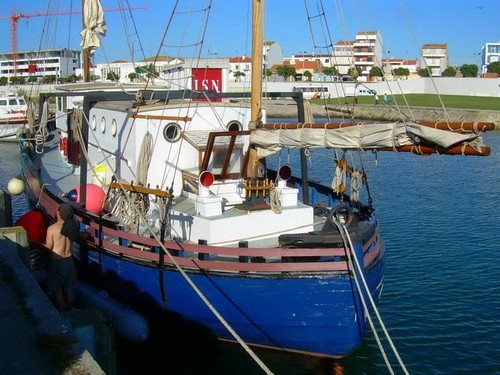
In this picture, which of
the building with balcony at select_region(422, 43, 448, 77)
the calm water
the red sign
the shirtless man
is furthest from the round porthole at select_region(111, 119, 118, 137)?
the building with balcony at select_region(422, 43, 448, 77)

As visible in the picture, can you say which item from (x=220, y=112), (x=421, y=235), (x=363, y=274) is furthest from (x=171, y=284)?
(x=421, y=235)

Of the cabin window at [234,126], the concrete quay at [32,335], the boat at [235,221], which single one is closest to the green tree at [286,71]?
the boat at [235,221]

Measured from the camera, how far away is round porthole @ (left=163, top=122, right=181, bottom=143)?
12500mm

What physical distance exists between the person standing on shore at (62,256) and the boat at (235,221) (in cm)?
128

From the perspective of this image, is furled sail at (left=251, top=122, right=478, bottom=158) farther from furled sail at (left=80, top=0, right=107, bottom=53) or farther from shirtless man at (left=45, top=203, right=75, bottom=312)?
furled sail at (left=80, top=0, right=107, bottom=53)

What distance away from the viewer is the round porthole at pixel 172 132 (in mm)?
12500

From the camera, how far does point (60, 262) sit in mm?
9969

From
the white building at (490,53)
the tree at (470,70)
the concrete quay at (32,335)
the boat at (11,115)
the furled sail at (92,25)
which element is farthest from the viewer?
the white building at (490,53)

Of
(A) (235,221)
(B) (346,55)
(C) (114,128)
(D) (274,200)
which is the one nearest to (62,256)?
(A) (235,221)

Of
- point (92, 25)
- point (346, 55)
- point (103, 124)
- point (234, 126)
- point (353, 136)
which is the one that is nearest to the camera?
point (353, 136)

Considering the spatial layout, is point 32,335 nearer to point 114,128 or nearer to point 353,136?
point 353,136

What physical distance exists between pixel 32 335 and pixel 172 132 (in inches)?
268

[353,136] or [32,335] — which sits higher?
[353,136]

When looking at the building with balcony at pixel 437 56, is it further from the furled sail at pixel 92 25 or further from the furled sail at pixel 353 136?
the furled sail at pixel 353 136
